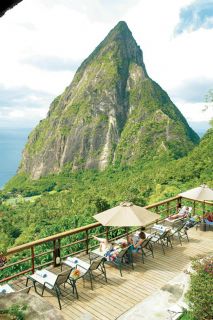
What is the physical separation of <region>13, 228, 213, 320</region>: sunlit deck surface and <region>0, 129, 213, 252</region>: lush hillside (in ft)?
7.13

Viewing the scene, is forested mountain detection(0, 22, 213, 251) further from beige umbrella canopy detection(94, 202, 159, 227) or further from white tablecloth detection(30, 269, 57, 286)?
white tablecloth detection(30, 269, 57, 286)

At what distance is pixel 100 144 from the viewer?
121 m

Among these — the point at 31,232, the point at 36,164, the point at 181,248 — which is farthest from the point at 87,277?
the point at 36,164

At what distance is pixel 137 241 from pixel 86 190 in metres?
77.6

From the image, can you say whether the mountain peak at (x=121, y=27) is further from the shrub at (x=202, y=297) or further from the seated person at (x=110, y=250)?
the shrub at (x=202, y=297)

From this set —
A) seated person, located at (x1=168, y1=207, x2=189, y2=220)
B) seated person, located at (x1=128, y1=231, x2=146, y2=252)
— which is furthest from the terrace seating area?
seated person, located at (x1=168, y1=207, x2=189, y2=220)

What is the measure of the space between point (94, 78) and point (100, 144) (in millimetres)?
30440

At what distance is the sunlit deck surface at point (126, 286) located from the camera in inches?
270

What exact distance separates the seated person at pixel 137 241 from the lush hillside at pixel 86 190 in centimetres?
364

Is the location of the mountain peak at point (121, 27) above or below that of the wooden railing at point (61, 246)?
above

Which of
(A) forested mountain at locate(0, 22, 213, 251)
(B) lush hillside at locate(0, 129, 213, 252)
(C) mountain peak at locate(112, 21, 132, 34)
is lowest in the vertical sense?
(B) lush hillside at locate(0, 129, 213, 252)

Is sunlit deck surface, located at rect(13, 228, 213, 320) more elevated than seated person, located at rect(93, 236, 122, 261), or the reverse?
seated person, located at rect(93, 236, 122, 261)

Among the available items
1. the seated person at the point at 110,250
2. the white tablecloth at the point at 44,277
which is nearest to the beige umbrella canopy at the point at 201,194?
the seated person at the point at 110,250

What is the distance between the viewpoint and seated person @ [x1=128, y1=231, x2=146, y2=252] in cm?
945
